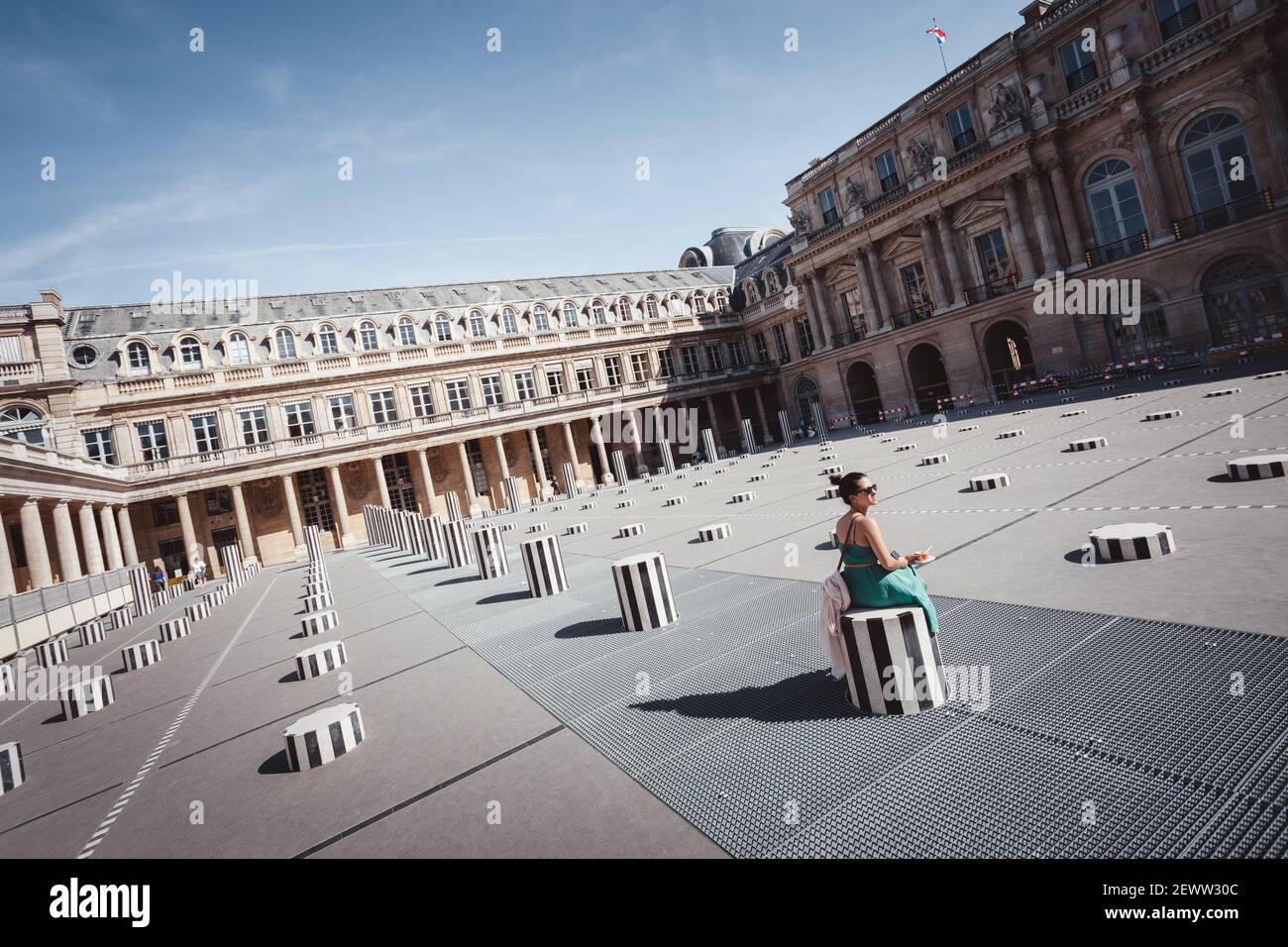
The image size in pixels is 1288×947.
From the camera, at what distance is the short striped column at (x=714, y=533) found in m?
12.4

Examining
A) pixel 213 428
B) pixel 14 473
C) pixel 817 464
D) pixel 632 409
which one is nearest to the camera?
pixel 14 473

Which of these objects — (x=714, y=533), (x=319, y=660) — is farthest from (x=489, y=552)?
(x=319, y=660)

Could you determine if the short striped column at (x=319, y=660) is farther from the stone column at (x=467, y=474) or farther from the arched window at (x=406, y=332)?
the arched window at (x=406, y=332)

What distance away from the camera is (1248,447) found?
9.66 m

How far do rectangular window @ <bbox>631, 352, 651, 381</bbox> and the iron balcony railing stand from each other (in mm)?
31846

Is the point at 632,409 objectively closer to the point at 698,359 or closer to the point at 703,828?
the point at 698,359

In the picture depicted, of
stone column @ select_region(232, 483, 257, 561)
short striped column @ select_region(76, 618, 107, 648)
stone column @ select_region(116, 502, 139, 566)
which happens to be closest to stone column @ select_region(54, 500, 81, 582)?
short striped column @ select_region(76, 618, 107, 648)

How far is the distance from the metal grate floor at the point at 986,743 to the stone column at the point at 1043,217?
101 ft

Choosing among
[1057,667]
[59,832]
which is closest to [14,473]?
[59,832]

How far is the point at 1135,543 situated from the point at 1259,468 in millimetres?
3732

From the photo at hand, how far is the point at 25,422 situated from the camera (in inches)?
1196

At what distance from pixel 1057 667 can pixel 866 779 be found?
1.89m

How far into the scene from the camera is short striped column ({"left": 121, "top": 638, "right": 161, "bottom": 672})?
38.4ft

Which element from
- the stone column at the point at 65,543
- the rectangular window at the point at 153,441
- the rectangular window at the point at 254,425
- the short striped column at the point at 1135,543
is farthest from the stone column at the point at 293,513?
the short striped column at the point at 1135,543
